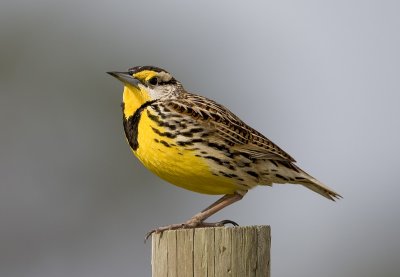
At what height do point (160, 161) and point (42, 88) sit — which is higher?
point (42, 88)

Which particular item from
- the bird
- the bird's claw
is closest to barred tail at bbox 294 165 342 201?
the bird

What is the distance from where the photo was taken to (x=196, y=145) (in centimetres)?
621

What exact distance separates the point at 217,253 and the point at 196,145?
122cm

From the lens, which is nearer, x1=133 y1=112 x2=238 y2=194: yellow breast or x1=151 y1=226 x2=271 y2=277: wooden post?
x1=151 y1=226 x2=271 y2=277: wooden post

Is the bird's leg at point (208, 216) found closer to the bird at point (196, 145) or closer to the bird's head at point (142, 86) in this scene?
the bird at point (196, 145)

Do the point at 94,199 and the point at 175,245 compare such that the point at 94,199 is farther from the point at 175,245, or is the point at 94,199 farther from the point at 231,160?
the point at 175,245

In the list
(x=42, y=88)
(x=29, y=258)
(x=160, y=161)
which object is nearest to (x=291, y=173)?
(x=160, y=161)

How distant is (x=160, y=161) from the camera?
609 centimetres

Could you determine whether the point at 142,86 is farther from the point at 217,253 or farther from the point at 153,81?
the point at 217,253

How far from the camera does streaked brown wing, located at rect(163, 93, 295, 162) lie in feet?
20.9

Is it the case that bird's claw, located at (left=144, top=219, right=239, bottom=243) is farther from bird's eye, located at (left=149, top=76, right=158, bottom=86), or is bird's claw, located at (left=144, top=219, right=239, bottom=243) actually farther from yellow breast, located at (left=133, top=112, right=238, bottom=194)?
bird's eye, located at (left=149, top=76, right=158, bottom=86)

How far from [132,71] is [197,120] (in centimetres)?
42

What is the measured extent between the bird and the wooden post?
78 cm

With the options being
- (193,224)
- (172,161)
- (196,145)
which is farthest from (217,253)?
(196,145)
